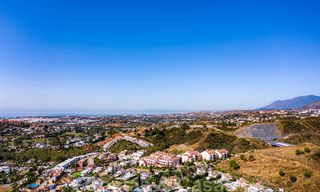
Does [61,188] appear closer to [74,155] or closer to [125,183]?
[125,183]

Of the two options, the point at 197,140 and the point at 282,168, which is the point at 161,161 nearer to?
the point at 197,140

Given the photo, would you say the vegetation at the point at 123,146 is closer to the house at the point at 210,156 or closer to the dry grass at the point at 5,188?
the house at the point at 210,156

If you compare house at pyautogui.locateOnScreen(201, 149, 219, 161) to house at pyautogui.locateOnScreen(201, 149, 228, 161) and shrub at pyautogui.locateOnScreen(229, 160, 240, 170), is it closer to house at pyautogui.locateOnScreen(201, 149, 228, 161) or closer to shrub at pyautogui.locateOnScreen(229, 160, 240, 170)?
house at pyautogui.locateOnScreen(201, 149, 228, 161)

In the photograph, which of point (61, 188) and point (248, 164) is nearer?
point (61, 188)

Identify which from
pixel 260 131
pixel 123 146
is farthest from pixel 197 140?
pixel 123 146

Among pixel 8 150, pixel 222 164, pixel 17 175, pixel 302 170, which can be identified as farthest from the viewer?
pixel 8 150

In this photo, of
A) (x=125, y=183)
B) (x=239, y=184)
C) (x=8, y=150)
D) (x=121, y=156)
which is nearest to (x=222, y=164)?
(x=239, y=184)

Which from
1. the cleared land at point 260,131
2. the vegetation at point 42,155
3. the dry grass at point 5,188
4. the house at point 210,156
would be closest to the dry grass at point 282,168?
the house at point 210,156

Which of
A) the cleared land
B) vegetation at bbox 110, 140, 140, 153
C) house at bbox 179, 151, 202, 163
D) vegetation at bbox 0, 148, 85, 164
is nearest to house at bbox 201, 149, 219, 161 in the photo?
house at bbox 179, 151, 202, 163

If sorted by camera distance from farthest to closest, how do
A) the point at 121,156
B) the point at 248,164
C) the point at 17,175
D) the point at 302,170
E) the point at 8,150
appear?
1. the point at 8,150
2. the point at 121,156
3. the point at 17,175
4. the point at 248,164
5. the point at 302,170
